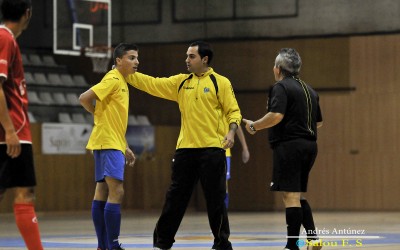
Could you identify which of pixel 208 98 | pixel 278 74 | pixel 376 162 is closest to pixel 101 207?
pixel 208 98

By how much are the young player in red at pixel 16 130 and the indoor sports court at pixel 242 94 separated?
12689 millimetres

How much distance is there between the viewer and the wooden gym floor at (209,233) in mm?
10352

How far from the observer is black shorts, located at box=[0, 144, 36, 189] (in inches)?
244

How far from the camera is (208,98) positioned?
8.59m

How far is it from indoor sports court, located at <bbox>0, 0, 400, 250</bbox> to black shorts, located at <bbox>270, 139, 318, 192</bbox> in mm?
10824

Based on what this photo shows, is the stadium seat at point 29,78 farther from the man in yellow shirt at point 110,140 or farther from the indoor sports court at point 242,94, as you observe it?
the man in yellow shirt at point 110,140

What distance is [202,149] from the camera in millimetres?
8516

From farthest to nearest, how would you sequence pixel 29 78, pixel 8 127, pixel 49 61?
1. pixel 49 61
2. pixel 29 78
3. pixel 8 127

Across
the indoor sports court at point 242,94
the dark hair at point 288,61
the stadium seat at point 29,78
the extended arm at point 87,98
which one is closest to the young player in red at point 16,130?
the extended arm at point 87,98

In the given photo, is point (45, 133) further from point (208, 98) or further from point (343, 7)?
point (208, 98)

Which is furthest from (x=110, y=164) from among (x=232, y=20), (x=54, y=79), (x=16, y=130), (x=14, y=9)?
(x=54, y=79)

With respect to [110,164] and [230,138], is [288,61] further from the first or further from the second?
[110,164]

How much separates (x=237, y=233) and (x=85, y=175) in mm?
8314

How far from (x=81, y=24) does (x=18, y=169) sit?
54.8 feet
